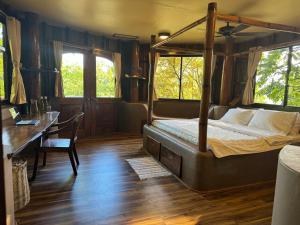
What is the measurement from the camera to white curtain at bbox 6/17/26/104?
3.52 meters

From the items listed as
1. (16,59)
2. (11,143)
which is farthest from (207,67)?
(16,59)

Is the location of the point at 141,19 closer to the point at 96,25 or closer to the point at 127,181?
the point at 96,25

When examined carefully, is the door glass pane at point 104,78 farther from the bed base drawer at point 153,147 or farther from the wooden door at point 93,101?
the bed base drawer at point 153,147

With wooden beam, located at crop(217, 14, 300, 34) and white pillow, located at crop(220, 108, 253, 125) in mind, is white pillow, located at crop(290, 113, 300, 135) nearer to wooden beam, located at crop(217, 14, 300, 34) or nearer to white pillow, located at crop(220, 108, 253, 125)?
white pillow, located at crop(220, 108, 253, 125)

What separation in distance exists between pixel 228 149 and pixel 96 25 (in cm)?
365

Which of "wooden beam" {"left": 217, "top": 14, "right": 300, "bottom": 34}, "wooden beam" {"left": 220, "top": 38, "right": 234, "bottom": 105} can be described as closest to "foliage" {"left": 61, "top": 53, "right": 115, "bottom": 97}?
"wooden beam" {"left": 220, "top": 38, "right": 234, "bottom": 105}

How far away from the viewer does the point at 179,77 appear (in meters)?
6.13

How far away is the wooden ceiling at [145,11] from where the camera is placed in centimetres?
317

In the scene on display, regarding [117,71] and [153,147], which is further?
[117,71]

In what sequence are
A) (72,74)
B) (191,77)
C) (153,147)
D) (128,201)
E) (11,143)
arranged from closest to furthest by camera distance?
(11,143) < (128,201) < (153,147) < (72,74) < (191,77)

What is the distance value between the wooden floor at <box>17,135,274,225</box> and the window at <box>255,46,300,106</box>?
90.5 inches

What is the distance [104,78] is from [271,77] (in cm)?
399

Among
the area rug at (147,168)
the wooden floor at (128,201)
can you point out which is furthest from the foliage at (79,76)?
the area rug at (147,168)

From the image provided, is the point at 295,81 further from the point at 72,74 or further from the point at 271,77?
the point at 72,74
